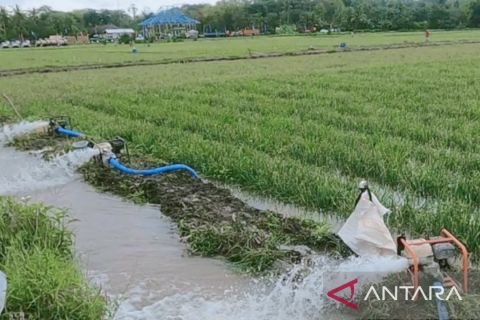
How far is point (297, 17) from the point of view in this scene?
8456 centimetres

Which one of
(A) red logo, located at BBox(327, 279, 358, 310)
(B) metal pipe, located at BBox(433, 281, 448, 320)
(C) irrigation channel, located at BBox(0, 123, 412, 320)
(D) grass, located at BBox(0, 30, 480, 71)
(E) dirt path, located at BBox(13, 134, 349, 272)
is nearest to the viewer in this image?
(B) metal pipe, located at BBox(433, 281, 448, 320)

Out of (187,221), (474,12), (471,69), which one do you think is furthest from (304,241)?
(474,12)

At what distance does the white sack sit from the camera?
9.87 feet

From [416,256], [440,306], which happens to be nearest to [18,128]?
[416,256]

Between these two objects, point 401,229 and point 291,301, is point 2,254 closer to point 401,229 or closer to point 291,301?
point 291,301

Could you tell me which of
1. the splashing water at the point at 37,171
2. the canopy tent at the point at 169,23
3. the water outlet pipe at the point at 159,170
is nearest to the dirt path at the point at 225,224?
the water outlet pipe at the point at 159,170

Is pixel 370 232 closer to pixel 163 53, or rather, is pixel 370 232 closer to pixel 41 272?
pixel 41 272

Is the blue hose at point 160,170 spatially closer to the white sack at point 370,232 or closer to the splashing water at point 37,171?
the splashing water at point 37,171

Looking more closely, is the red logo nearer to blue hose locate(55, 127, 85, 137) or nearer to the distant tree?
blue hose locate(55, 127, 85, 137)

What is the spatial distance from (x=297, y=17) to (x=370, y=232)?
278 feet

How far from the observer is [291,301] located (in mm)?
3080

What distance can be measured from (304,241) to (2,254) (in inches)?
78.2

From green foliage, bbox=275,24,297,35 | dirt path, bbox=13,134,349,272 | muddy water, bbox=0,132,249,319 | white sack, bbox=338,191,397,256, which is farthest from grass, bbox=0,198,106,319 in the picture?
green foliage, bbox=275,24,297,35

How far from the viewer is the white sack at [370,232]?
3008 millimetres
